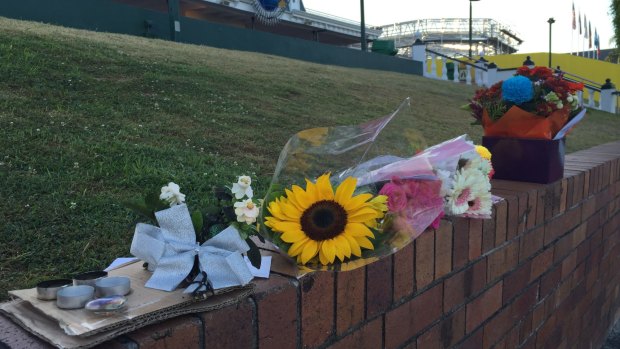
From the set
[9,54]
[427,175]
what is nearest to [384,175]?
[427,175]

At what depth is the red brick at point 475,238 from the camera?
1595mm

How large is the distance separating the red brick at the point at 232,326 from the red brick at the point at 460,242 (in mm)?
737

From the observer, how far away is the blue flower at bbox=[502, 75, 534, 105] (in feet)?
6.46

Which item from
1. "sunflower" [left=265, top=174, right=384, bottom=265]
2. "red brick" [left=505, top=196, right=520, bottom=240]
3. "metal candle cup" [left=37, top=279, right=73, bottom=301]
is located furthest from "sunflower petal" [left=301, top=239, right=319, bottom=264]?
"red brick" [left=505, top=196, right=520, bottom=240]

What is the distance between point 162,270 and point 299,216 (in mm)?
287

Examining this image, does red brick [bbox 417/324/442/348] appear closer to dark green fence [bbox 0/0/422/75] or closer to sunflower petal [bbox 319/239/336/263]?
sunflower petal [bbox 319/239/336/263]

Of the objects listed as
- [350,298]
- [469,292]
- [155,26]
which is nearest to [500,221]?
[469,292]

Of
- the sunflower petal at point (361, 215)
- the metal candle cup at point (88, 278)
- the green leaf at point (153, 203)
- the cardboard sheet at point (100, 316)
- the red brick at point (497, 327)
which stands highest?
the green leaf at point (153, 203)

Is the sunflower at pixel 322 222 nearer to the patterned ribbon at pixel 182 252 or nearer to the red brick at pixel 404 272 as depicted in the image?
the patterned ribbon at pixel 182 252

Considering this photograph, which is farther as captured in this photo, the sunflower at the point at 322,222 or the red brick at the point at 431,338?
the red brick at the point at 431,338

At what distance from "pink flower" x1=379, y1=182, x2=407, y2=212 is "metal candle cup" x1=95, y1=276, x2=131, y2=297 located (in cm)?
59

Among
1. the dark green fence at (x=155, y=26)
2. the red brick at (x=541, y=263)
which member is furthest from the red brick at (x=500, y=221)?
the dark green fence at (x=155, y=26)

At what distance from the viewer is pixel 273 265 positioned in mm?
1165

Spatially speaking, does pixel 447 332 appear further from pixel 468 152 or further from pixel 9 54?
pixel 9 54
